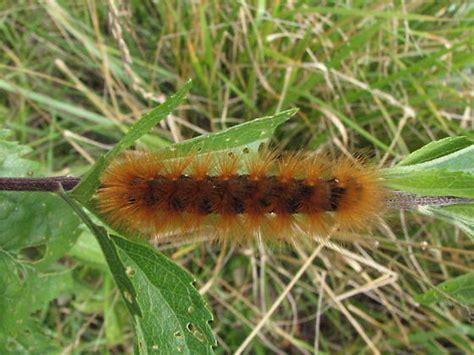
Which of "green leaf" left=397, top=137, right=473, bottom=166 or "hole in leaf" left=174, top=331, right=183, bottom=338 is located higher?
"green leaf" left=397, top=137, right=473, bottom=166

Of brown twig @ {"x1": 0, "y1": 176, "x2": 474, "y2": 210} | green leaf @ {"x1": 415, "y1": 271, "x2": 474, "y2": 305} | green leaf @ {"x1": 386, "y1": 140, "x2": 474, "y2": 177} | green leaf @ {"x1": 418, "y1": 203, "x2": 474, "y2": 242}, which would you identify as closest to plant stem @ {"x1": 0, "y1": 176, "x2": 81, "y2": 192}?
brown twig @ {"x1": 0, "y1": 176, "x2": 474, "y2": 210}

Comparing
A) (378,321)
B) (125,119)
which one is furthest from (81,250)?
(378,321)

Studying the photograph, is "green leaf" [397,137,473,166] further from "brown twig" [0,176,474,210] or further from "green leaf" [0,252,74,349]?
"green leaf" [0,252,74,349]

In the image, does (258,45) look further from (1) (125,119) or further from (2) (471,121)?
(2) (471,121)

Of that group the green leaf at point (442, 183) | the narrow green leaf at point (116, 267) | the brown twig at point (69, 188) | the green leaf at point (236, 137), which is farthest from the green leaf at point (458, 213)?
the narrow green leaf at point (116, 267)

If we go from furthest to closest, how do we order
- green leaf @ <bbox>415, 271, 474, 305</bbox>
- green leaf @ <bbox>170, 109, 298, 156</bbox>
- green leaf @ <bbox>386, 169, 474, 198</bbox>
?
1. green leaf @ <bbox>415, 271, 474, 305</bbox>
2. green leaf @ <bbox>170, 109, 298, 156</bbox>
3. green leaf @ <bbox>386, 169, 474, 198</bbox>

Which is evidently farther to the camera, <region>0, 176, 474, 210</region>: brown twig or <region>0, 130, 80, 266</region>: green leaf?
<region>0, 130, 80, 266</region>: green leaf

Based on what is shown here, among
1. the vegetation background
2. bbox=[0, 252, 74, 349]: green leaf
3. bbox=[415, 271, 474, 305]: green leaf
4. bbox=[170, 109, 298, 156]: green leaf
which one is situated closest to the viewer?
bbox=[170, 109, 298, 156]: green leaf
